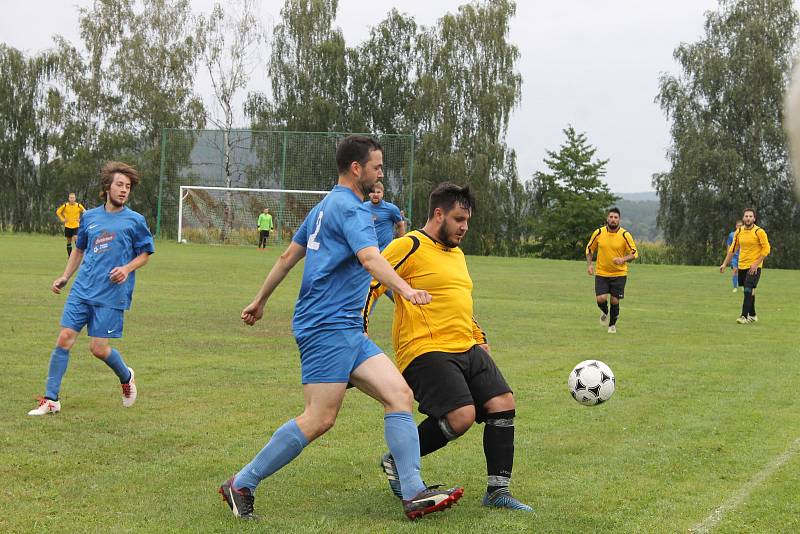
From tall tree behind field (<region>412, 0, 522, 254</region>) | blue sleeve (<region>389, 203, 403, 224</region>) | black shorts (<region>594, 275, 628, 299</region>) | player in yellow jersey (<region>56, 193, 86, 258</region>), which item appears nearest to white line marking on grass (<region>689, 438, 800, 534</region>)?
blue sleeve (<region>389, 203, 403, 224</region>)

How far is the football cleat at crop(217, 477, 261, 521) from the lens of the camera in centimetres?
473

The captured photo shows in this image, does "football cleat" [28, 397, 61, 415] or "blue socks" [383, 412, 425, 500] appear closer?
"blue socks" [383, 412, 425, 500]

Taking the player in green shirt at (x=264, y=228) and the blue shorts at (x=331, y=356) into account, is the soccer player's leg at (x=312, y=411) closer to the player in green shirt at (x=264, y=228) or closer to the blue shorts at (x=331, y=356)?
the blue shorts at (x=331, y=356)

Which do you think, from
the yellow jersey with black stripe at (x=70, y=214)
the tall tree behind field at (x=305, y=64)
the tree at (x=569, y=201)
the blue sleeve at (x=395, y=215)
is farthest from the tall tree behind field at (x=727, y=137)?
the blue sleeve at (x=395, y=215)

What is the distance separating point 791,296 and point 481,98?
30190 millimetres

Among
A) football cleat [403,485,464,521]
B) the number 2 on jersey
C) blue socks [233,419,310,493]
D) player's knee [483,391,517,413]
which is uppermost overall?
the number 2 on jersey

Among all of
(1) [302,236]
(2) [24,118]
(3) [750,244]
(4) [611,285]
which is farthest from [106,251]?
(2) [24,118]

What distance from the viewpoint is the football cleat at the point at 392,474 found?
17.3ft

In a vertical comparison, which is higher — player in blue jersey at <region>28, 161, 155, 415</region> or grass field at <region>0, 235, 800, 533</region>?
player in blue jersey at <region>28, 161, 155, 415</region>

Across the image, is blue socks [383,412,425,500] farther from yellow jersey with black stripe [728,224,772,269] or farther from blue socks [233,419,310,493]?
yellow jersey with black stripe [728,224,772,269]

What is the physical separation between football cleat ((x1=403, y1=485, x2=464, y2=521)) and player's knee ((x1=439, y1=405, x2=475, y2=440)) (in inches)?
16.6

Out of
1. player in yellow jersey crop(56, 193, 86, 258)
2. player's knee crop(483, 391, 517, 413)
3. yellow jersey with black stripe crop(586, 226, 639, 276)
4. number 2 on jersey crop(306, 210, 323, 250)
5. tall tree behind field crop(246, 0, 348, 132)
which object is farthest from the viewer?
tall tree behind field crop(246, 0, 348, 132)

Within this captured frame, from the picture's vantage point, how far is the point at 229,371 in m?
9.90

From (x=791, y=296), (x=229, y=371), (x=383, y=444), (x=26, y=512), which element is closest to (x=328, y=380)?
(x=26, y=512)
